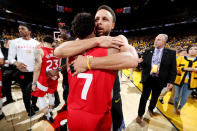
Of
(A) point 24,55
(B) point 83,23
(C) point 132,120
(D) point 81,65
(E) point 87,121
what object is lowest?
(C) point 132,120

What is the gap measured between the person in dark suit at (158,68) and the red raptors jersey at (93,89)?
1945 mm

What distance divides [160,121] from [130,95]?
1.48 m

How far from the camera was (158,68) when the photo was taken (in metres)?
2.32

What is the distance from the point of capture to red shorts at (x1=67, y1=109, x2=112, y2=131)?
78 centimetres

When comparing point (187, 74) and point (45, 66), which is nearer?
point (45, 66)

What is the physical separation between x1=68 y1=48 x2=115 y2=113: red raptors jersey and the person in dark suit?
194 centimetres

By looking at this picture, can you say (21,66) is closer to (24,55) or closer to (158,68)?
(24,55)

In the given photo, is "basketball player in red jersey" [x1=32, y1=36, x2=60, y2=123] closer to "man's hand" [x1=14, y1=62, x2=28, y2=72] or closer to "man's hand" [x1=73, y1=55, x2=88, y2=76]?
"man's hand" [x1=14, y1=62, x2=28, y2=72]

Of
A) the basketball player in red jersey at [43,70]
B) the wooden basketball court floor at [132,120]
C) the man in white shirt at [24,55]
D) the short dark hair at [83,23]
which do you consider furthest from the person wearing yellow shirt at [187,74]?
→ the man in white shirt at [24,55]

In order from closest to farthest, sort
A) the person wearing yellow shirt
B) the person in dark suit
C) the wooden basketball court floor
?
the person in dark suit
the wooden basketball court floor
the person wearing yellow shirt

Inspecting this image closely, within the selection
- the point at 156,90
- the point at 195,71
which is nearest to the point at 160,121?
the point at 156,90

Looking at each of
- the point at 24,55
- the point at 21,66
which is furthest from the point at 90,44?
the point at 24,55

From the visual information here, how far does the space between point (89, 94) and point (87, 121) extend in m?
0.22

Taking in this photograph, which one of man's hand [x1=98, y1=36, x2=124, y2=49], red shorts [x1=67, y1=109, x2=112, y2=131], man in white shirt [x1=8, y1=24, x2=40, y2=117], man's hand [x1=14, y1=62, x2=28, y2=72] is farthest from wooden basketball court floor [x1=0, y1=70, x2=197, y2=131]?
man's hand [x1=98, y1=36, x2=124, y2=49]
